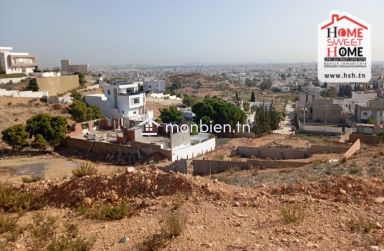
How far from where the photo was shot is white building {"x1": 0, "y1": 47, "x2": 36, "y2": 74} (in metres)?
44.5

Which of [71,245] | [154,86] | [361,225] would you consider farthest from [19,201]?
[154,86]

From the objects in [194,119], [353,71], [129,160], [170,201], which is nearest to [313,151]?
[129,160]

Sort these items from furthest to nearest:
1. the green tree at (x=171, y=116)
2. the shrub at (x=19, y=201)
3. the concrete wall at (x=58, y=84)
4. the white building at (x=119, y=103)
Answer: the concrete wall at (x=58, y=84), the white building at (x=119, y=103), the green tree at (x=171, y=116), the shrub at (x=19, y=201)

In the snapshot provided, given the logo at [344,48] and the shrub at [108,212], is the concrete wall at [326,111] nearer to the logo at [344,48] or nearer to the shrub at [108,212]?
the logo at [344,48]

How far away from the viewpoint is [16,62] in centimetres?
4634

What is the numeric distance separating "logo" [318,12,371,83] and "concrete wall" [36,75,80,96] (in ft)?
85.5

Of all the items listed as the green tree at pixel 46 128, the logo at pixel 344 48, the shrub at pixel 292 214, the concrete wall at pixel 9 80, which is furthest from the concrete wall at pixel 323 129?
the concrete wall at pixel 9 80

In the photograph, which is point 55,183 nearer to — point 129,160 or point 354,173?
point 354,173

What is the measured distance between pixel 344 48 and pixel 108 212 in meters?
30.2

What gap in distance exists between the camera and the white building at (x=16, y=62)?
4447 centimetres

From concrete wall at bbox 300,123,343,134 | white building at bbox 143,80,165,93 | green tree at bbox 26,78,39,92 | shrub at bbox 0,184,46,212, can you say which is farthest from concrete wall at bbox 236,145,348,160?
white building at bbox 143,80,165,93

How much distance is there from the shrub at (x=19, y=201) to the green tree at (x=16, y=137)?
1661 centimetres

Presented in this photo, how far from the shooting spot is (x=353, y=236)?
4219 millimetres

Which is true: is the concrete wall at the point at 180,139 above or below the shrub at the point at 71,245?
below
